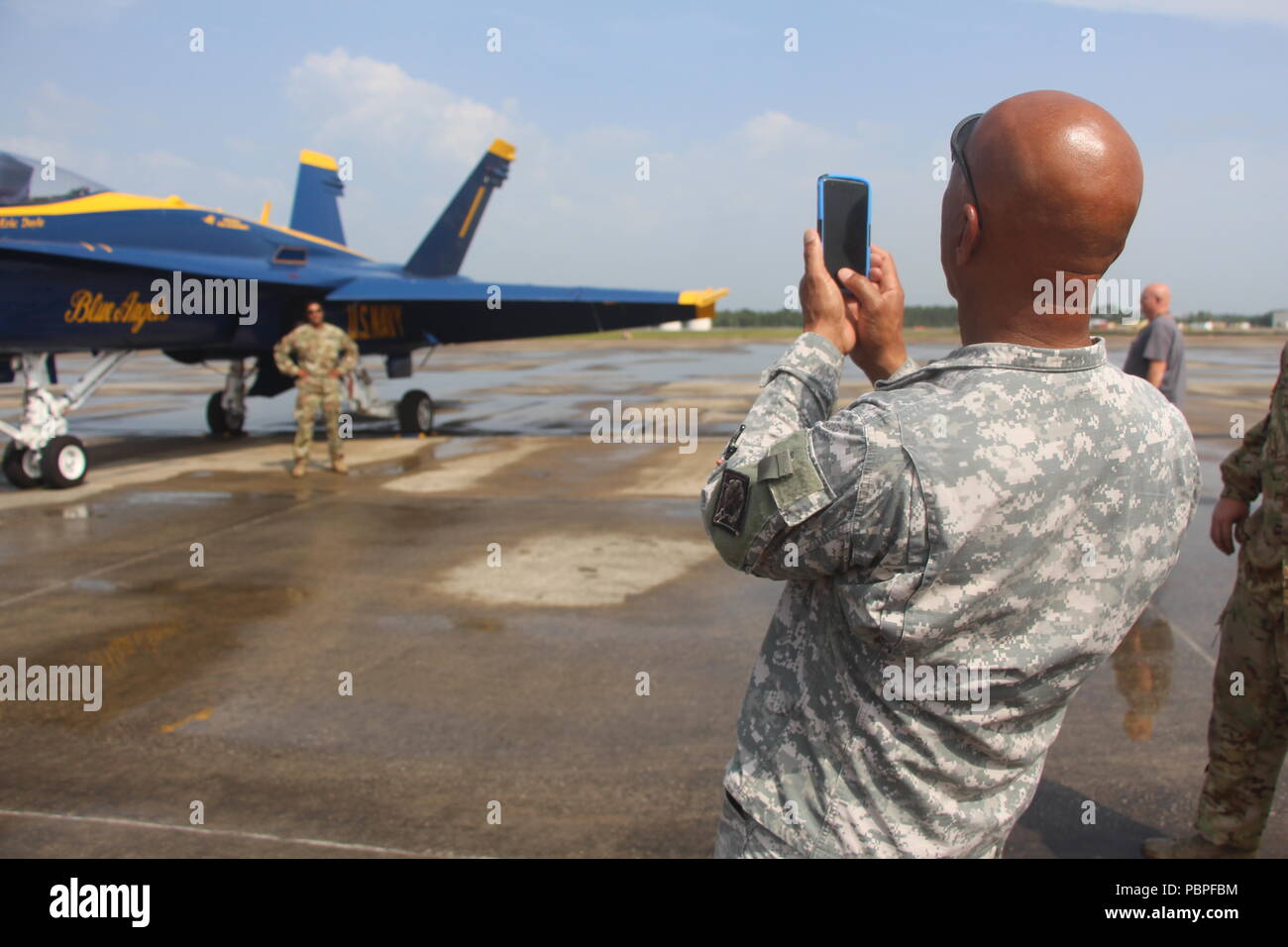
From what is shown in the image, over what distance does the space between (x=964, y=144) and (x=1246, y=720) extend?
2.44 meters

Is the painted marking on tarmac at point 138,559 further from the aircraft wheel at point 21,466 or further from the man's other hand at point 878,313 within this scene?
the man's other hand at point 878,313

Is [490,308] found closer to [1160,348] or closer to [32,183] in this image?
[32,183]

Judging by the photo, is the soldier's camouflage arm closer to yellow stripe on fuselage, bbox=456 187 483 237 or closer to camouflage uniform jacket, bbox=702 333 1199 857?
camouflage uniform jacket, bbox=702 333 1199 857

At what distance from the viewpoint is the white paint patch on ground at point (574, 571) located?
6.19 metres

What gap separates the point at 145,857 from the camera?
317 centimetres

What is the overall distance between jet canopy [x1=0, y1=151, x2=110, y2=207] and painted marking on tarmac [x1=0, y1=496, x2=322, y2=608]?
4140 millimetres

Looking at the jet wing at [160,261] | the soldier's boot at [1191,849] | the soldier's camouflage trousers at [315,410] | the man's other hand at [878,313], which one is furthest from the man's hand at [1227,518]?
the jet wing at [160,261]

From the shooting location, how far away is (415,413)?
13.8 metres

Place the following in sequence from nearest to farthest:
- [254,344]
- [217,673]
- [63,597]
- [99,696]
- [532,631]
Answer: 1. [99,696]
2. [217,673]
3. [532,631]
4. [63,597]
5. [254,344]

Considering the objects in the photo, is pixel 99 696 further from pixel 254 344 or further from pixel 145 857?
pixel 254 344

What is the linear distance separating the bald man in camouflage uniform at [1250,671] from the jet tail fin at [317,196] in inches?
673
